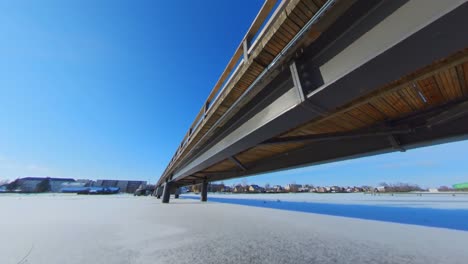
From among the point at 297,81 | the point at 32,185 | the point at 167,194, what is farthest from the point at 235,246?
the point at 32,185

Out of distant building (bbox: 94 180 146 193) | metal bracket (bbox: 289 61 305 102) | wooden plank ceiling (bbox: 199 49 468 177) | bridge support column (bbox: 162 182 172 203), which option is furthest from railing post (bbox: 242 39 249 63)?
distant building (bbox: 94 180 146 193)

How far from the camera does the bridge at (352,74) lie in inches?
72.7

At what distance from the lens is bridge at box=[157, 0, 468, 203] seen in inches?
72.7

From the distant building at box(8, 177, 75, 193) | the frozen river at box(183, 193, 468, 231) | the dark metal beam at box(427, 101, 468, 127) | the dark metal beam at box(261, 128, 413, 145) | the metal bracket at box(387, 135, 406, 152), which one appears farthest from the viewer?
the distant building at box(8, 177, 75, 193)

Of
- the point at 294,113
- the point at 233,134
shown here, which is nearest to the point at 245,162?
the point at 233,134

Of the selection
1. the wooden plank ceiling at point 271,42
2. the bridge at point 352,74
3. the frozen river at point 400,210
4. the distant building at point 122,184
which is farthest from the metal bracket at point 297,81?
the distant building at point 122,184

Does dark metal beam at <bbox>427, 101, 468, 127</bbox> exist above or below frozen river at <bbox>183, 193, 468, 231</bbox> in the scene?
above

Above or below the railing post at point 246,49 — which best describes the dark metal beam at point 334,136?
below

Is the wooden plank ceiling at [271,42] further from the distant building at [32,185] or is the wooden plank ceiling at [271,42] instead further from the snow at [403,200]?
the distant building at [32,185]

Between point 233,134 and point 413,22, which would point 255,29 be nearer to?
point 413,22

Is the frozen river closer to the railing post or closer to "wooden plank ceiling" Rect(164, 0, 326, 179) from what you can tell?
"wooden plank ceiling" Rect(164, 0, 326, 179)

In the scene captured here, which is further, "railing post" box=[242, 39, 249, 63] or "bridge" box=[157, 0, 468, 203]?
"railing post" box=[242, 39, 249, 63]

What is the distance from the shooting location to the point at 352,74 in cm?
232

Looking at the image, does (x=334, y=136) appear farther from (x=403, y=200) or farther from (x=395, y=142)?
(x=403, y=200)
